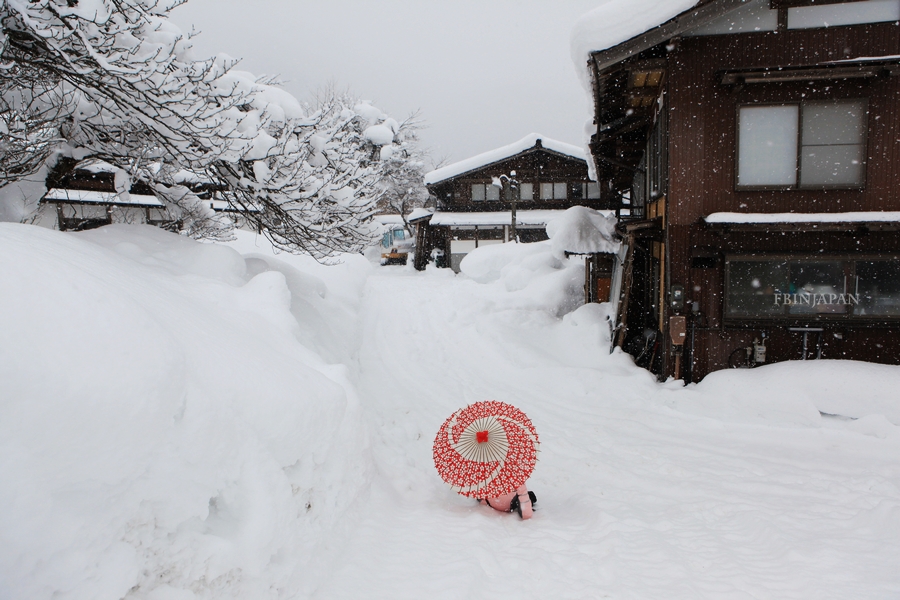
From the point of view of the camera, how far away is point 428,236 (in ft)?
108

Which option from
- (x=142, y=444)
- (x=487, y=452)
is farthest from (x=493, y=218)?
(x=142, y=444)

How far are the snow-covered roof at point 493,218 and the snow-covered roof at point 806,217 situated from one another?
1890cm

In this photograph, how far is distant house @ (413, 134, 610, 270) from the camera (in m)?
28.3

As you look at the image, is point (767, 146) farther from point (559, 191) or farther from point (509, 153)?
point (559, 191)

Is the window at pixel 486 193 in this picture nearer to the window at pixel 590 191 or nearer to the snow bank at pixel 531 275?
the window at pixel 590 191

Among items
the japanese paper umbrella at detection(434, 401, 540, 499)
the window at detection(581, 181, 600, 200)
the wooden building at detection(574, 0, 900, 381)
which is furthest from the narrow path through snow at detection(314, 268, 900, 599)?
the window at detection(581, 181, 600, 200)

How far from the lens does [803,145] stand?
8.99 metres

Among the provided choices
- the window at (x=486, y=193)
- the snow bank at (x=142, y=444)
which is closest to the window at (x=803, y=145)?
the snow bank at (x=142, y=444)

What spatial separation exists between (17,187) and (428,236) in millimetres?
26381

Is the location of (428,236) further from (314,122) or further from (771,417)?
(771,417)

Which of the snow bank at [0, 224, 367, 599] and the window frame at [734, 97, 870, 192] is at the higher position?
the window frame at [734, 97, 870, 192]

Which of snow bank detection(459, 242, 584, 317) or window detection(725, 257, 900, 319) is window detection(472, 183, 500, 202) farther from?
window detection(725, 257, 900, 319)

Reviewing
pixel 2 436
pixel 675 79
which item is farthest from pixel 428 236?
pixel 2 436

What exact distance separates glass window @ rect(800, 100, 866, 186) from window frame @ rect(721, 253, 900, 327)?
1.34 m
